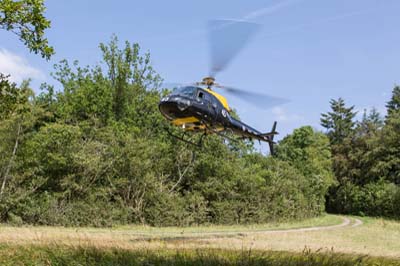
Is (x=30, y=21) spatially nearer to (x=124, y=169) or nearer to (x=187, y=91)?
(x=187, y=91)

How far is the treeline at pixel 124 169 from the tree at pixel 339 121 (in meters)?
27.3

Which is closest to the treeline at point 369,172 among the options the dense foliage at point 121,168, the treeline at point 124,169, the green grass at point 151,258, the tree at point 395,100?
the treeline at point 124,169

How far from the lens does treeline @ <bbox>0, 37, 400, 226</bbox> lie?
2155 centimetres

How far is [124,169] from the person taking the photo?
24.2m

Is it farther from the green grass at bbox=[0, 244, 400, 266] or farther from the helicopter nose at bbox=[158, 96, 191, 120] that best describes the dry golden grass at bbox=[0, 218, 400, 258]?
the helicopter nose at bbox=[158, 96, 191, 120]

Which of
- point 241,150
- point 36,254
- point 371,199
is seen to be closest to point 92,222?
point 241,150

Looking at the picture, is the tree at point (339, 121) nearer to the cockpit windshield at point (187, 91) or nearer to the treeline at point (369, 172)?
the treeline at point (369, 172)

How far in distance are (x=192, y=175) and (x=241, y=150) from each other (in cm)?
674

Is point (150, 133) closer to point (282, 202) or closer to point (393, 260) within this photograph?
point (282, 202)

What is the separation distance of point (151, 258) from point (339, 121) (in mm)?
69057

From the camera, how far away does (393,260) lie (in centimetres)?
543

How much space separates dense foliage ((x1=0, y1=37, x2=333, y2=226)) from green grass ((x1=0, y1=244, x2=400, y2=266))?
1440cm

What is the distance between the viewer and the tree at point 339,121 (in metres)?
67.9

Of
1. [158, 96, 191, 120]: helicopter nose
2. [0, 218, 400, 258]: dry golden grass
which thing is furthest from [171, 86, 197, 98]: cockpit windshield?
[0, 218, 400, 258]: dry golden grass
